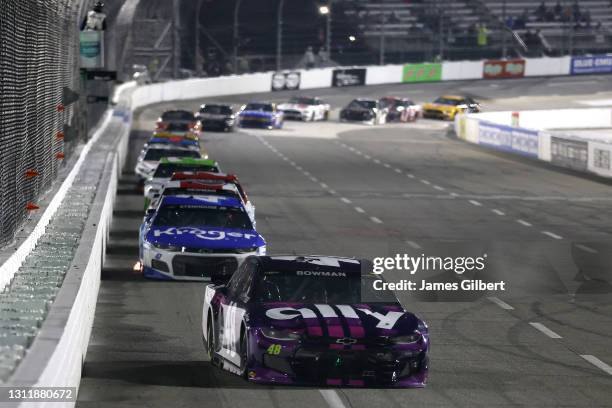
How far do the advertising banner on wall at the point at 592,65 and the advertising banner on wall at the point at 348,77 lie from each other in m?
17.3

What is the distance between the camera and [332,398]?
463 inches

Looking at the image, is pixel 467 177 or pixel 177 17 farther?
pixel 177 17

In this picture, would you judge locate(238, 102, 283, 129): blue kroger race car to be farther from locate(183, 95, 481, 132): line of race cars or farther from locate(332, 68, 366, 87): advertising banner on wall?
locate(332, 68, 366, 87): advertising banner on wall

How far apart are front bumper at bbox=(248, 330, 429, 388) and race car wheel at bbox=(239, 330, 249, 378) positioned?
101mm

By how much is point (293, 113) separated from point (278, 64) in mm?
14955

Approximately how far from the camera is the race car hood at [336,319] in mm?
11656

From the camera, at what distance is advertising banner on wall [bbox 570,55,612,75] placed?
97750 millimetres

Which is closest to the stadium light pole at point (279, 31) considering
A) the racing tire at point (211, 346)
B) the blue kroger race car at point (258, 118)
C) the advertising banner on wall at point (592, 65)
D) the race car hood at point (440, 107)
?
the race car hood at point (440, 107)

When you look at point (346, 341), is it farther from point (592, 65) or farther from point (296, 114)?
point (592, 65)

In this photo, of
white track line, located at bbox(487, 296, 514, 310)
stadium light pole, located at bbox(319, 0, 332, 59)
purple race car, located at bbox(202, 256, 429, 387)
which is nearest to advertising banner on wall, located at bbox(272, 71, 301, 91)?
stadium light pole, located at bbox(319, 0, 332, 59)

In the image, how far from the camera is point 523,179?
40.8 meters

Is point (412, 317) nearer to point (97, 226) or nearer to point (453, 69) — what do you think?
point (97, 226)

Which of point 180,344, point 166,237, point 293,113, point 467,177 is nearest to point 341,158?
point 467,177

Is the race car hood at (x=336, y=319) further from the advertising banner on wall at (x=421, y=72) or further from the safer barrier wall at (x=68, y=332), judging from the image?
the advertising banner on wall at (x=421, y=72)
